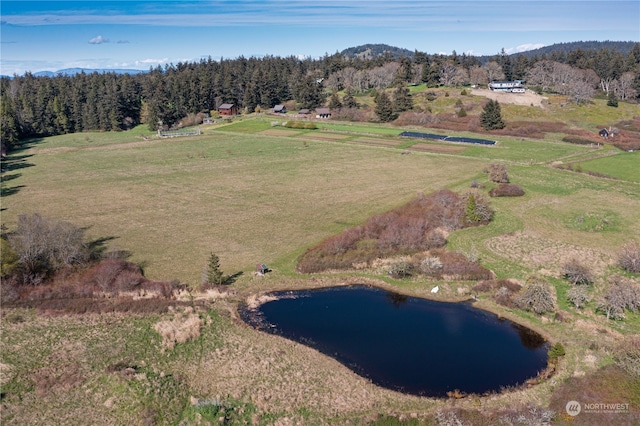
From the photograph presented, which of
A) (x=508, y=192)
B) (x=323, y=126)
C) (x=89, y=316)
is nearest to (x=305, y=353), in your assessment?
(x=89, y=316)

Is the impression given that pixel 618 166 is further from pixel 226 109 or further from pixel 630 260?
pixel 226 109

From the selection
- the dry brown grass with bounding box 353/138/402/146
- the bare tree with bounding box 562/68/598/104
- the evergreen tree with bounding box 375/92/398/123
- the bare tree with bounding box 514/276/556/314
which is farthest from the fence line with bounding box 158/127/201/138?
the bare tree with bounding box 562/68/598/104

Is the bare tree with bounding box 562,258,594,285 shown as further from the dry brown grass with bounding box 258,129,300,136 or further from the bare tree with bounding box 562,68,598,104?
the bare tree with bounding box 562,68,598,104

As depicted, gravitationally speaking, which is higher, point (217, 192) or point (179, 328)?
point (217, 192)

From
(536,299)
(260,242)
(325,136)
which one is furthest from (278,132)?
(536,299)

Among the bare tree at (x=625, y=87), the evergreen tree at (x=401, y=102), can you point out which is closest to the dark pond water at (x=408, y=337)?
the evergreen tree at (x=401, y=102)

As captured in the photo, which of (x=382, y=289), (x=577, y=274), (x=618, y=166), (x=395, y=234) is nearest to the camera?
(x=577, y=274)
